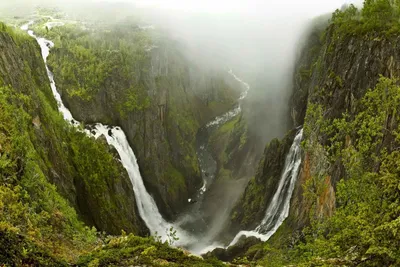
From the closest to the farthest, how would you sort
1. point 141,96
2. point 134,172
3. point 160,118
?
1. point 134,172
2. point 141,96
3. point 160,118

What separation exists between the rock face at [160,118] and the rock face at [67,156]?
34.8 feet

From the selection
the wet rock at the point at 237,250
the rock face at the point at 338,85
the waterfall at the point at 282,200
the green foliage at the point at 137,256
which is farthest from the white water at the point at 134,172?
the green foliage at the point at 137,256

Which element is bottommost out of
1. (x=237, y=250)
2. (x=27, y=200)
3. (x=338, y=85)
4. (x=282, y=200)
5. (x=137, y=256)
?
(x=237, y=250)

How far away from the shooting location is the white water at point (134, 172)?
53.4m

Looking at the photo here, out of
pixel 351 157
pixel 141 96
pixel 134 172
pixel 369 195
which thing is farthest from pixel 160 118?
pixel 369 195

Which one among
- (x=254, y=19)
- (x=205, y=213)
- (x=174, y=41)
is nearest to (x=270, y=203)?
(x=205, y=213)

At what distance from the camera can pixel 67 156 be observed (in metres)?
37.6

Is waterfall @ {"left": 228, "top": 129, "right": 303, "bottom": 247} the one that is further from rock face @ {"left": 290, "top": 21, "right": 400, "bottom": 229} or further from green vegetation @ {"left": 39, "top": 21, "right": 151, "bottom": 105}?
green vegetation @ {"left": 39, "top": 21, "right": 151, "bottom": 105}

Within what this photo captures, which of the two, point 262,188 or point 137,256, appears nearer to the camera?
point 137,256

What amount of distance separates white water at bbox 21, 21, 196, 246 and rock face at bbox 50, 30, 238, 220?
1402 millimetres

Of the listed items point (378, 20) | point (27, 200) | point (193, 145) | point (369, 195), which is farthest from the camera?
point (193, 145)

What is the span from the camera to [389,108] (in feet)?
72.7

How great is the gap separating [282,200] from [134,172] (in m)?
24.9

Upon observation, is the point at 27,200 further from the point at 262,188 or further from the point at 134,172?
the point at 134,172
